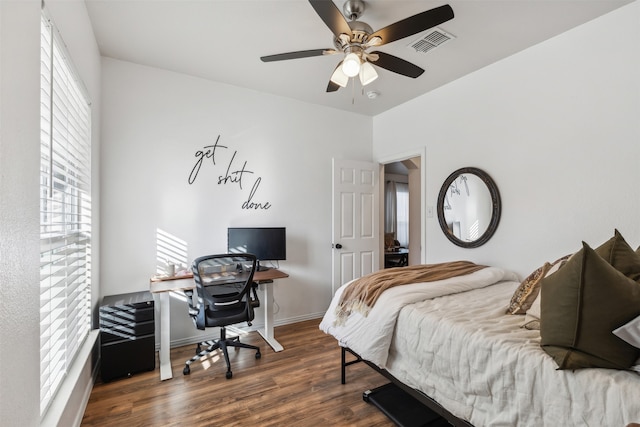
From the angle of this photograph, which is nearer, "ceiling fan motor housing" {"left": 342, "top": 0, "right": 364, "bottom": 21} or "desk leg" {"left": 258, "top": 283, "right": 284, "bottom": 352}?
"ceiling fan motor housing" {"left": 342, "top": 0, "right": 364, "bottom": 21}

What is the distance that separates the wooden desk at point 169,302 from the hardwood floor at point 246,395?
11 cm

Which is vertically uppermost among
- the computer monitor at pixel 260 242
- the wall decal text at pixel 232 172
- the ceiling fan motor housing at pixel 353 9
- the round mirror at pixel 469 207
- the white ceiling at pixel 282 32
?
the white ceiling at pixel 282 32

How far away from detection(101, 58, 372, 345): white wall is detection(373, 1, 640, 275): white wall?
1.58 m

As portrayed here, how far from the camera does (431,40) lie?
2480mm

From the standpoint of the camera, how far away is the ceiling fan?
1682 millimetres

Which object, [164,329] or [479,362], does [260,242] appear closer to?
[164,329]

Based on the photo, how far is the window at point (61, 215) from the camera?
1410mm

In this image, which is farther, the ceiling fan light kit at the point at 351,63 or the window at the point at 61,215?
the ceiling fan light kit at the point at 351,63

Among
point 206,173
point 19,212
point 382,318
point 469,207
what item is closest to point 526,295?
point 382,318

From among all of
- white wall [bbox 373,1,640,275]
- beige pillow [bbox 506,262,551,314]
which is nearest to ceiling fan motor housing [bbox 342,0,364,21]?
white wall [bbox 373,1,640,275]

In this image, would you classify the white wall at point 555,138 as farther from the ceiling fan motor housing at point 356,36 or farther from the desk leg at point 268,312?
the desk leg at point 268,312

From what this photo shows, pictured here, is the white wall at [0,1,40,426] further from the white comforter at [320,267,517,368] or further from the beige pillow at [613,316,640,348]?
the beige pillow at [613,316,640,348]

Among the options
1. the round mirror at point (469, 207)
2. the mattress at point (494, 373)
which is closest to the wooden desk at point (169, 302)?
the mattress at point (494, 373)

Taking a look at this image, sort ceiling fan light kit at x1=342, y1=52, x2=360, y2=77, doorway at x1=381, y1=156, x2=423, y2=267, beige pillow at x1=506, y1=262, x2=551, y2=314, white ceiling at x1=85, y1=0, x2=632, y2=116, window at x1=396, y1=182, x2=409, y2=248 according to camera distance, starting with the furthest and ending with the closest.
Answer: window at x1=396, y1=182, x2=409, y2=248, doorway at x1=381, y1=156, x2=423, y2=267, white ceiling at x1=85, y1=0, x2=632, y2=116, ceiling fan light kit at x1=342, y1=52, x2=360, y2=77, beige pillow at x1=506, y1=262, x2=551, y2=314
